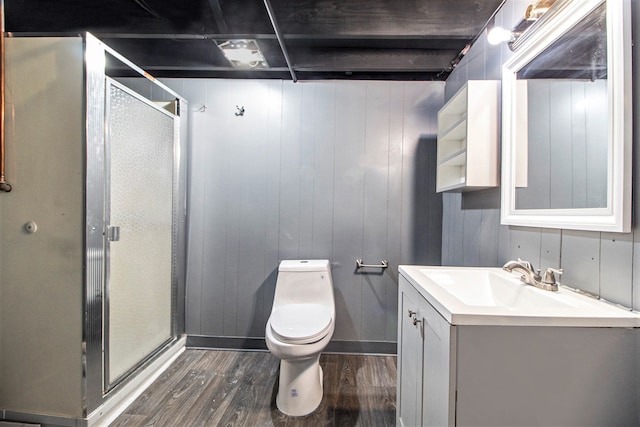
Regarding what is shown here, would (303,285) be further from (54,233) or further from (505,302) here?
(54,233)

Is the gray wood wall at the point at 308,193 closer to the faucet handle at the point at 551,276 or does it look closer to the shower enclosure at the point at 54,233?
the shower enclosure at the point at 54,233

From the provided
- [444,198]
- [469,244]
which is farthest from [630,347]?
[444,198]

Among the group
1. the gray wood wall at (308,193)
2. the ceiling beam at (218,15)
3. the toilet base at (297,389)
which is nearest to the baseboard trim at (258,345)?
the gray wood wall at (308,193)

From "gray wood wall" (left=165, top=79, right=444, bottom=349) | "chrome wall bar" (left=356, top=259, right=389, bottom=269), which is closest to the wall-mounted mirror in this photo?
"gray wood wall" (left=165, top=79, right=444, bottom=349)

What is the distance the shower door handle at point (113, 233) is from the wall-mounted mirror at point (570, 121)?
2.05 meters

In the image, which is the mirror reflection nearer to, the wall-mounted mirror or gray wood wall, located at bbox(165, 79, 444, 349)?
the wall-mounted mirror

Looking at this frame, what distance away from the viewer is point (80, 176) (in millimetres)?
1314

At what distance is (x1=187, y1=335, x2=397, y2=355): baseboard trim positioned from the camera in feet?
6.75

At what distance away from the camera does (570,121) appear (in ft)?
3.15

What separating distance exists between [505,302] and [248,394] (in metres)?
1.51

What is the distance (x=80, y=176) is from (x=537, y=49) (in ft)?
7.11

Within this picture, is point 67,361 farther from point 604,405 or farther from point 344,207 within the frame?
point 604,405

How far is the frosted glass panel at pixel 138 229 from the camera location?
1.49 metres

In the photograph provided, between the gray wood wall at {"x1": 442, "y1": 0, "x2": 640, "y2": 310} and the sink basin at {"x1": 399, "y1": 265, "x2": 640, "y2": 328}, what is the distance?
0.08 m
